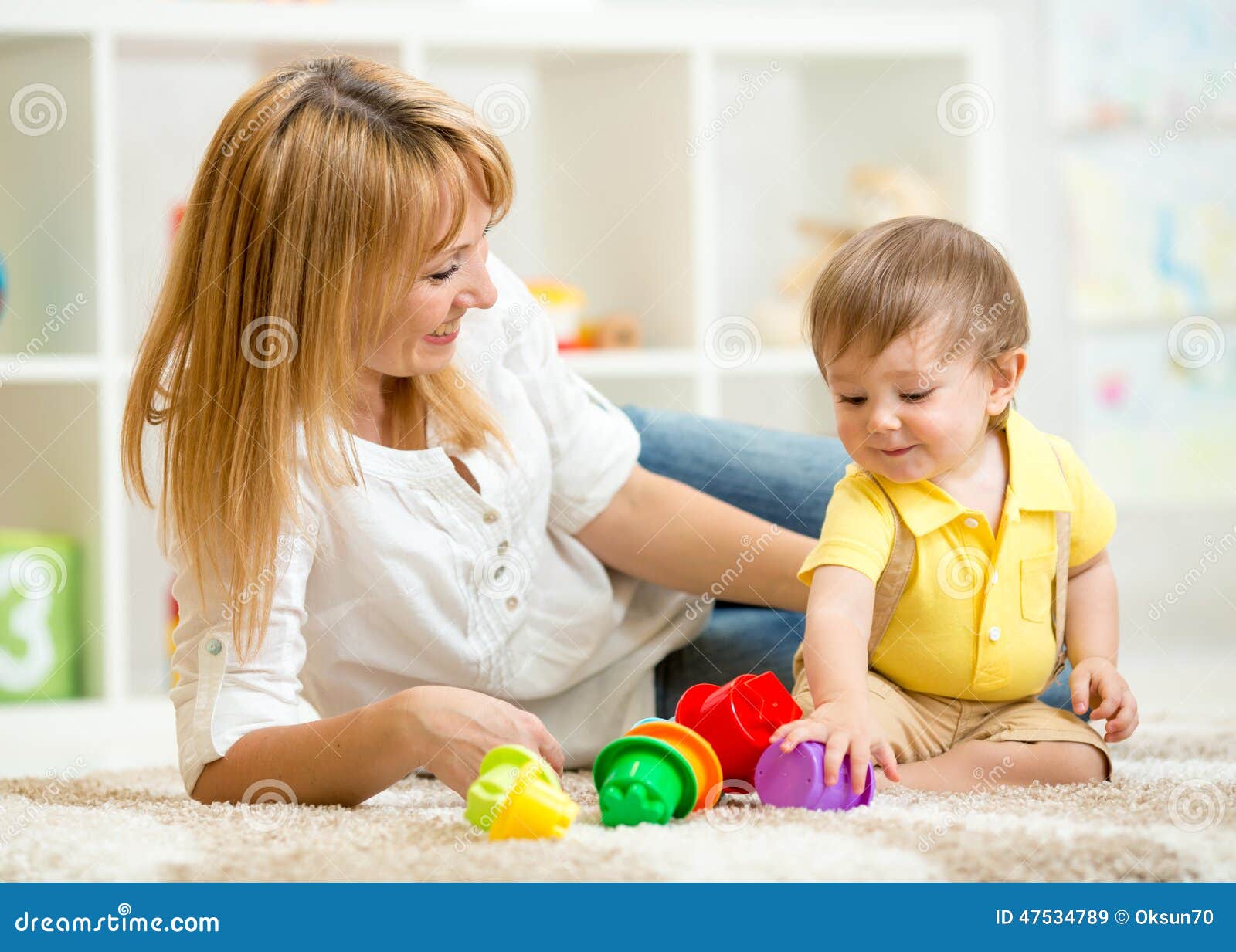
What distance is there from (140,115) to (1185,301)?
211 cm

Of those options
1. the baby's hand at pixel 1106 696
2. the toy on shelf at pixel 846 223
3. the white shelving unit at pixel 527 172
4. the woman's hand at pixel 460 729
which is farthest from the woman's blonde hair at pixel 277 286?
the toy on shelf at pixel 846 223

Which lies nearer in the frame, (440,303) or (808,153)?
(440,303)

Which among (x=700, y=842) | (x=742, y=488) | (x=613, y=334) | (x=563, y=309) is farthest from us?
(x=613, y=334)

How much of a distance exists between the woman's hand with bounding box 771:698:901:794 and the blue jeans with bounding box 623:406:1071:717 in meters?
0.43

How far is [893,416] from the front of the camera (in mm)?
952

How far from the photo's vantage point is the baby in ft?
3.11

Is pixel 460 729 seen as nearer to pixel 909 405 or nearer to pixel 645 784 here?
pixel 645 784

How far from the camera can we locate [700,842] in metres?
0.74

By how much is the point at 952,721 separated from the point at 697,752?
264mm

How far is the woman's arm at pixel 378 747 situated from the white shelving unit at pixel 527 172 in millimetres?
1038

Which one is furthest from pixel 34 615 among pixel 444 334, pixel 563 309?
pixel 444 334

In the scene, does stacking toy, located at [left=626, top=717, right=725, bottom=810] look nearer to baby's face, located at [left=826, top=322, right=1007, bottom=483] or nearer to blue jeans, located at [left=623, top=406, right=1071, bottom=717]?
baby's face, located at [left=826, top=322, right=1007, bottom=483]
